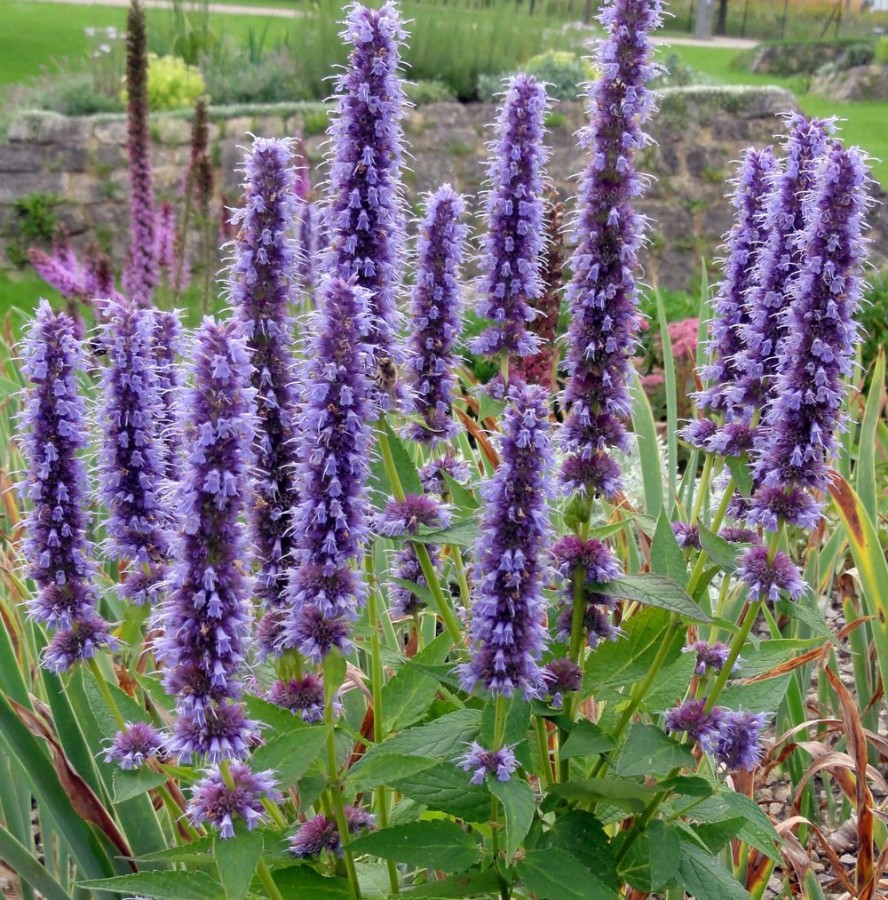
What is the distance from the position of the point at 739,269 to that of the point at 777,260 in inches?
9.5

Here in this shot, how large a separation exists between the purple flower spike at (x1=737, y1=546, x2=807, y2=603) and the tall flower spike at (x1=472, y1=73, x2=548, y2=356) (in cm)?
68

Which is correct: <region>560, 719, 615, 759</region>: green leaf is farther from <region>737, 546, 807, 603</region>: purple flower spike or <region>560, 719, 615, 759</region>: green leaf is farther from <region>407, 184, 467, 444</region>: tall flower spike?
<region>407, 184, 467, 444</region>: tall flower spike

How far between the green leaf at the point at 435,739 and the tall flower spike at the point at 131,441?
50 cm

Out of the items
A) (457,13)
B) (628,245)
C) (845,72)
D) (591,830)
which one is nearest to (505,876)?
(591,830)

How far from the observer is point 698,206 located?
11.2m

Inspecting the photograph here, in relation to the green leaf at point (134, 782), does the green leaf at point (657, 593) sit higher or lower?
higher

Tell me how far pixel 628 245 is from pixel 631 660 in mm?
795

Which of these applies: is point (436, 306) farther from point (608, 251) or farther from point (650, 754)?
point (650, 754)

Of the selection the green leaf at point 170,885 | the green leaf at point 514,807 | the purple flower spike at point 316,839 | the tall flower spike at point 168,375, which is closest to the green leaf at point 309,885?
the purple flower spike at point 316,839

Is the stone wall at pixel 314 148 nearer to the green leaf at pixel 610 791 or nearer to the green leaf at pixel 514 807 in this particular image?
the green leaf at pixel 610 791

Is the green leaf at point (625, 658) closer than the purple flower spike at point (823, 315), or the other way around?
the purple flower spike at point (823, 315)

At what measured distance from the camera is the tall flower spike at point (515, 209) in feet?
7.38

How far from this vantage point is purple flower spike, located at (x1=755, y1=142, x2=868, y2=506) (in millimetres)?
1922

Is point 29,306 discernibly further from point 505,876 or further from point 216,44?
Result: point 505,876
